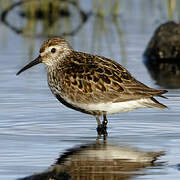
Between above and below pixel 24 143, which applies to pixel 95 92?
above

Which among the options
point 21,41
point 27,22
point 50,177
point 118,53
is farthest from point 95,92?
point 27,22

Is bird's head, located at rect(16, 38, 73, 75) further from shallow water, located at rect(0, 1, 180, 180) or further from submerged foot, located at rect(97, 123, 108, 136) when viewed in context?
submerged foot, located at rect(97, 123, 108, 136)

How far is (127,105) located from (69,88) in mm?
965

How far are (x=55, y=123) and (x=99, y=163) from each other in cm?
243

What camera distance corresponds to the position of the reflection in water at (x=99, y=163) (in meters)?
9.02

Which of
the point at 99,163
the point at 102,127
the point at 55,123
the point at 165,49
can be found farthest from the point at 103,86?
the point at 165,49

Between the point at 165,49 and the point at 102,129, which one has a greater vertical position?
the point at 165,49

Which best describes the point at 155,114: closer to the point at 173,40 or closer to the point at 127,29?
the point at 173,40

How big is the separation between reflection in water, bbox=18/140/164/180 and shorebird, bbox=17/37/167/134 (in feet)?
2.50

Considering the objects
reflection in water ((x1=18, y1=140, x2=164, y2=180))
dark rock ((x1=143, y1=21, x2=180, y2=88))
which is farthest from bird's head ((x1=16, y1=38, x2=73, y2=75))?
dark rock ((x1=143, y1=21, x2=180, y2=88))

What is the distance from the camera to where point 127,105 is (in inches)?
443

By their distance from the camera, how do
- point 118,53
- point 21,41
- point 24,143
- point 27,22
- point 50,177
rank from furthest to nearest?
point 27,22, point 21,41, point 118,53, point 24,143, point 50,177

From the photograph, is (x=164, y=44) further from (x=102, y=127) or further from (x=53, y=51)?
(x=102, y=127)

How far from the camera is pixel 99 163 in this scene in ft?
31.8
